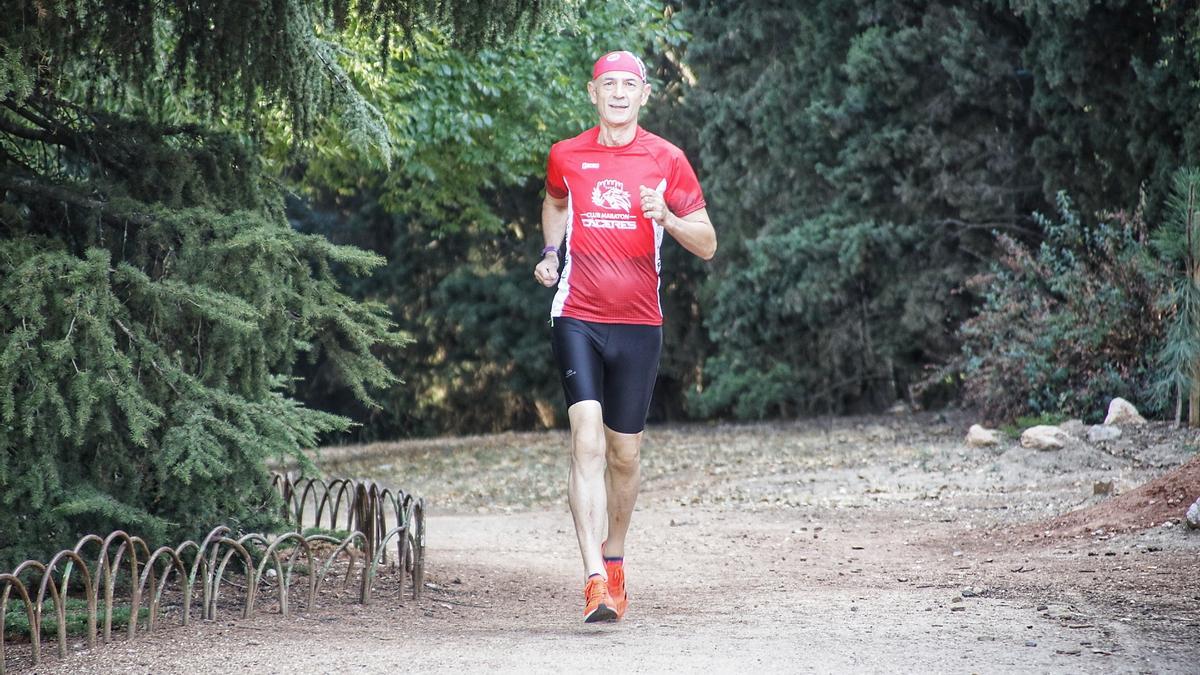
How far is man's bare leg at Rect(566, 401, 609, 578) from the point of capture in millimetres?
5465

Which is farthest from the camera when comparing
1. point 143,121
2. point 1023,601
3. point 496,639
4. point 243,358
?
point 143,121

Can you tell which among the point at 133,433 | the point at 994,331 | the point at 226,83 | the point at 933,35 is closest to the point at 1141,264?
the point at 994,331

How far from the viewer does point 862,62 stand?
1986 centimetres

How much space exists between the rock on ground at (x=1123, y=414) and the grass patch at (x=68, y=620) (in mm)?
10909

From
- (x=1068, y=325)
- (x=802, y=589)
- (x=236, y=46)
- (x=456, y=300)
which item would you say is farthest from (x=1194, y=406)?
(x=456, y=300)

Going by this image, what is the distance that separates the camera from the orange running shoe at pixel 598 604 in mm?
5195

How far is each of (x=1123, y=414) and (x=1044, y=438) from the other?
126 cm

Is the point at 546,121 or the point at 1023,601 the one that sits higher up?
the point at 546,121

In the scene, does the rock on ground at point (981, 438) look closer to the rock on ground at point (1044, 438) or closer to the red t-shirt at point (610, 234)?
the rock on ground at point (1044, 438)

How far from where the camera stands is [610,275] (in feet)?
18.4

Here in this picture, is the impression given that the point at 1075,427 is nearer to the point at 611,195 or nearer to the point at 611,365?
the point at 611,365

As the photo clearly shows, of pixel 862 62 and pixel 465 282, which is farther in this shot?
pixel 465 282

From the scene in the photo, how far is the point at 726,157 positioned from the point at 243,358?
58.7 ft

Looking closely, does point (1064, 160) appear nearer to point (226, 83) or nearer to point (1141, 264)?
point (1141, 264)
